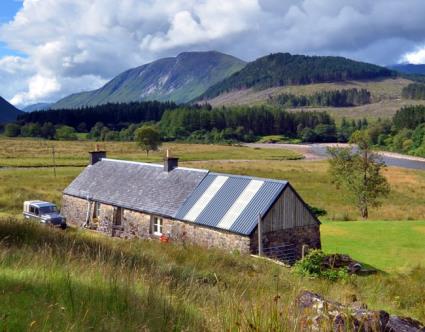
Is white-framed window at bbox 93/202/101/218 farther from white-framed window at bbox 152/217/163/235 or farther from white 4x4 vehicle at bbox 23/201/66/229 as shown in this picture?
white-framed window at bbox 152/217/163/235

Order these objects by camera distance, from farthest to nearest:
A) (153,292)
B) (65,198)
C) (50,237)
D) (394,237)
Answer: (65,198)
(394,237)
(50,237)
(153,292)

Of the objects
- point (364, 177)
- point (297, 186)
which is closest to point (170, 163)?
point (364, 177)

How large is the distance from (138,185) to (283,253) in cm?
1197

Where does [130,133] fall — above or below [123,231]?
above

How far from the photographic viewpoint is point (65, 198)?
3616cm

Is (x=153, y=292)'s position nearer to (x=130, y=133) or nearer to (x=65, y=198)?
(x=65, y=198)

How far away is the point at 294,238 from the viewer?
24156 mm

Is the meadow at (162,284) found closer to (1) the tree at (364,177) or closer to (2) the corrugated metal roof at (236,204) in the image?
(2) the corrugated metal roof at (236,204)

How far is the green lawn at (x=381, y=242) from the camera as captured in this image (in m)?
21.4

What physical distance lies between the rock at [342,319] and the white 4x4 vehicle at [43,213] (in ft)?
92.2

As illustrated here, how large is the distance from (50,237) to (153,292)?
21.6ft

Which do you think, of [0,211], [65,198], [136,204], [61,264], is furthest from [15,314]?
[0,211]

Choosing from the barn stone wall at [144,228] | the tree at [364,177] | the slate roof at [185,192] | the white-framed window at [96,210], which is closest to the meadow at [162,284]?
the slate roof at [185,192]

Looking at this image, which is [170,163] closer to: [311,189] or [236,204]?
[236,204]
